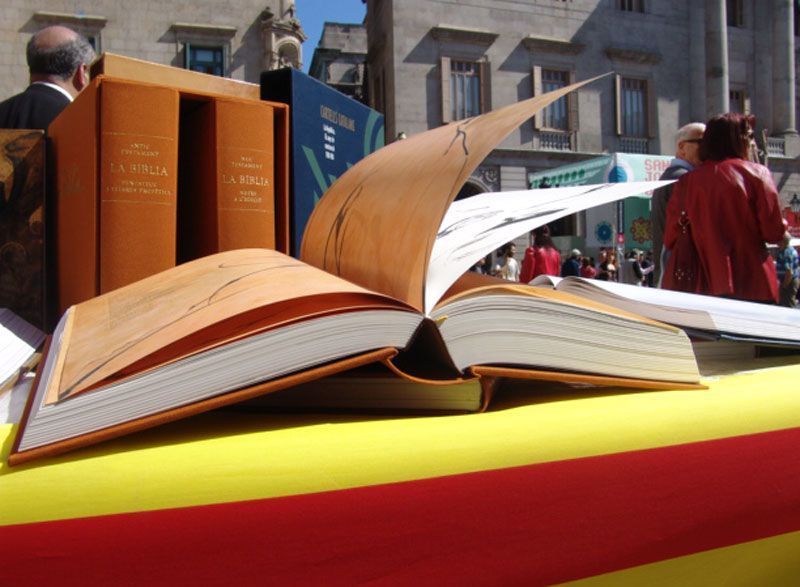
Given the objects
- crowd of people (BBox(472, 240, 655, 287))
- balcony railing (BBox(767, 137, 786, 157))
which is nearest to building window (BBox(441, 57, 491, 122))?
crowd of people (BBox(472, 240, 655, 287))

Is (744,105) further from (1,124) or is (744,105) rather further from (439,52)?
(1,124)

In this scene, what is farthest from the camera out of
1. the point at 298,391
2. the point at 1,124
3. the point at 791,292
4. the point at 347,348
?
the point at 791,292

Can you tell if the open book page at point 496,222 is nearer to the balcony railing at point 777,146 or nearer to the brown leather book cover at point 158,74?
the brown leather book cover at point 158,74

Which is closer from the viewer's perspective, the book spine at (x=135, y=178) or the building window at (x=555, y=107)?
the book spine at (x=135, y=178)

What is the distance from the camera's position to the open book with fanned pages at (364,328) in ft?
1.74

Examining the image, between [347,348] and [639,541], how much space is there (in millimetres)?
311

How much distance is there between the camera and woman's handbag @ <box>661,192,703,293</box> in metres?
2.25

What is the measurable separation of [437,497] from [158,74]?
3.70ft

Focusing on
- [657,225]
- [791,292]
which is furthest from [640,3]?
[657,225]

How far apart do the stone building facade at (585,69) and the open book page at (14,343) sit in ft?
47.3

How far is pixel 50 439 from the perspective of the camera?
49cm

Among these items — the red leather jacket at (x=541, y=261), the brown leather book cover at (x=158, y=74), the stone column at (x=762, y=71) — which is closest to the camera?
the brown leather book cover at (x=158, y=74)

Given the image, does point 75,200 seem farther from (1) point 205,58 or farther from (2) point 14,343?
(1) point 205,58

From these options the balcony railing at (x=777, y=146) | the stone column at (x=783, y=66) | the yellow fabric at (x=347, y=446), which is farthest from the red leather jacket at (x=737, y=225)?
the stone column at (x=783, y=66)
